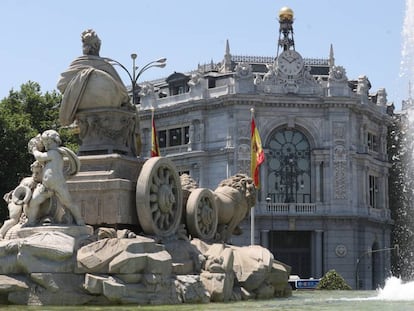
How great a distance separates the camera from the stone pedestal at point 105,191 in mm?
14805

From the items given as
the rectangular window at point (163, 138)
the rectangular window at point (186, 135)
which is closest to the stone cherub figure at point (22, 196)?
the rectangular window at point (186, 135)

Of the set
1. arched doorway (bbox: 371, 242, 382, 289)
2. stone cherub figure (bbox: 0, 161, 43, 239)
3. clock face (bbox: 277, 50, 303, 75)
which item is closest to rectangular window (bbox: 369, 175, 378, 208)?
arched doorway (bbox: 371, 242, 382, 289)

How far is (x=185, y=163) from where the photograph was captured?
6519 centimetres

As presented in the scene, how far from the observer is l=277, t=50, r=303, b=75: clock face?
210 ft

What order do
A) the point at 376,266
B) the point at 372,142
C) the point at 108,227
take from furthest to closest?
1. the point at 372,142
2. the point at 376,266
3. the point at 108,227

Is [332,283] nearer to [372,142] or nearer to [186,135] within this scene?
[186,135]

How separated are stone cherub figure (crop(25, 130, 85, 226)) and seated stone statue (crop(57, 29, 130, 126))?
1764 mm

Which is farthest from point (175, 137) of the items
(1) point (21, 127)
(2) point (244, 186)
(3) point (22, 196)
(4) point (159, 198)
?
(3) point (22, 196)

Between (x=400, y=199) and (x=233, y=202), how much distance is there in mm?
59746

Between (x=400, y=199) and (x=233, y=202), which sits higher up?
(x=400, y=199)

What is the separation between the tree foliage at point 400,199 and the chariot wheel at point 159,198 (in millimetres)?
59075

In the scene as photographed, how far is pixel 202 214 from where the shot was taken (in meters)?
16.9

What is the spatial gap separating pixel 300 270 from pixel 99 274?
2036 inches

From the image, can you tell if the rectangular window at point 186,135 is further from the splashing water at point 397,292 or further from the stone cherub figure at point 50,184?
the stone cherub figure at point 50,184
